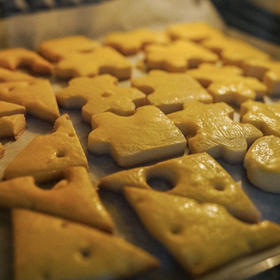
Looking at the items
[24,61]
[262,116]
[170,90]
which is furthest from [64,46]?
[262,116]

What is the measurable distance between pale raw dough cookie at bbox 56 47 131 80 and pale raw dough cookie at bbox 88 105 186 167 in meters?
0.41

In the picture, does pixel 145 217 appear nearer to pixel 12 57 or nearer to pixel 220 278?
pixel 220 278

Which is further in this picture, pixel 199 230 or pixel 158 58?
pixel 158 58

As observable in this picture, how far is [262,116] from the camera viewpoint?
1.25 meters

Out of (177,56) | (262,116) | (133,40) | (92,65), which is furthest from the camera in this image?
(133,40)

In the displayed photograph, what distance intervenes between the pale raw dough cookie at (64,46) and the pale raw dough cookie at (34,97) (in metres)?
0.33

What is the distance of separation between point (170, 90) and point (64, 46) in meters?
0.65

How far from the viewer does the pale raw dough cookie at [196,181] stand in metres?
0.88

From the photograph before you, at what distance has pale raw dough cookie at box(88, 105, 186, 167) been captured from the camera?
1.03m

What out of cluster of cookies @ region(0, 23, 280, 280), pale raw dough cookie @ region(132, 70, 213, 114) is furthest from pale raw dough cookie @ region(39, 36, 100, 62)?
pale raw dough cookie @ region(132, 70, 213, 114)

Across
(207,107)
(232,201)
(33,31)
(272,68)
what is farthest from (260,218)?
(33,31)

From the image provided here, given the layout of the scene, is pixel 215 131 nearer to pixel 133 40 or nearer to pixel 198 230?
pixel 198 230

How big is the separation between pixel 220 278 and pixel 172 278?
10 cm

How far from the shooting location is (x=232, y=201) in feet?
2.92
